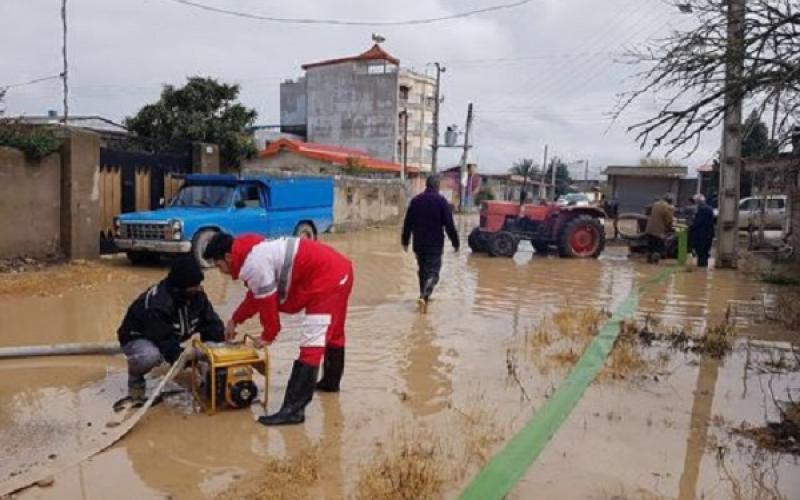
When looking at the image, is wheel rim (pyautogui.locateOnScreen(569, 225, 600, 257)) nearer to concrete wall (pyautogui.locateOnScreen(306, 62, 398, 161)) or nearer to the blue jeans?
the blue jeans

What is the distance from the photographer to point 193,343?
5316 millimetres

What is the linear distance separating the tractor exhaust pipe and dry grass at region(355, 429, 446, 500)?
10.9ft

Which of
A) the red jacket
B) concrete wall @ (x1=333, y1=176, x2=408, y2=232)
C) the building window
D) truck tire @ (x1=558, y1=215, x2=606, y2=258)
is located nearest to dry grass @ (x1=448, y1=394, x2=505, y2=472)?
the red jacket

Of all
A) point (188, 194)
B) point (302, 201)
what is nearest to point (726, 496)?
point (188, 194)

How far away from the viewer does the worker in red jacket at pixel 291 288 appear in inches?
195

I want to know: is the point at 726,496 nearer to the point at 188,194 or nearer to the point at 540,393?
the point at 540,393

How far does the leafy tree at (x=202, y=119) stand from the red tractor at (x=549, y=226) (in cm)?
614

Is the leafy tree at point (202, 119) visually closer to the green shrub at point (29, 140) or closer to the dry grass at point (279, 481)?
the green shrub at point (29, 140)

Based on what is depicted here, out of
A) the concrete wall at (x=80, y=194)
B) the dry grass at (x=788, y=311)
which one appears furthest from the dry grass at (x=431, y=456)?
the concrete wall at (x=80, y=194)

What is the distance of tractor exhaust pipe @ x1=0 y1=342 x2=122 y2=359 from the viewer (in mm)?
6605

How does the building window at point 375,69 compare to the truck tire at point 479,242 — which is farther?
the building window at point 375,69

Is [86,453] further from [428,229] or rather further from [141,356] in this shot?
[428,229]

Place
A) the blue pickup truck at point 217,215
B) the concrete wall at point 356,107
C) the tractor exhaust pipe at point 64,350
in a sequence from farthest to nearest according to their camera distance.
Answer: the concrete wall at point 356,107
the blue pickup truck at point 217,215
the tractor exhaust pipe at point 64,350

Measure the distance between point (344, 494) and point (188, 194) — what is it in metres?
11.2
